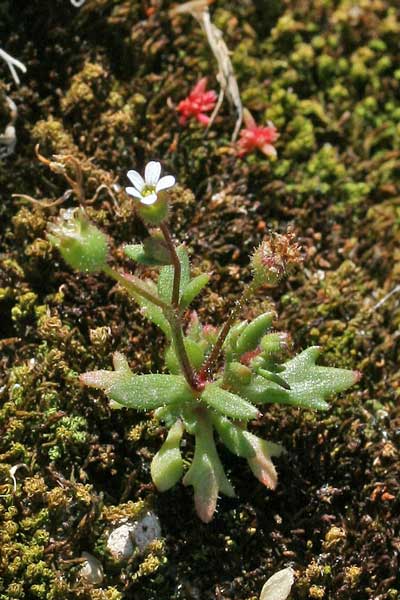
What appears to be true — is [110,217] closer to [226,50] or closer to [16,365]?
[16,365]

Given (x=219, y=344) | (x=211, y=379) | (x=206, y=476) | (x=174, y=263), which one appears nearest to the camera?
(x=174, y=263)

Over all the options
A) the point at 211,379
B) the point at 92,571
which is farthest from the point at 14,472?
the point at 211,379

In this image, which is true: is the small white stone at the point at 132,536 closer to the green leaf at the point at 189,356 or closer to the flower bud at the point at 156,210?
the green leaf at the point at 189,356

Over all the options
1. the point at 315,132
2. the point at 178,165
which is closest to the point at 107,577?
the point at 178,165

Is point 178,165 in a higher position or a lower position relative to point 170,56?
lower

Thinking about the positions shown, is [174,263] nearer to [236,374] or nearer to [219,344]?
[219,344]

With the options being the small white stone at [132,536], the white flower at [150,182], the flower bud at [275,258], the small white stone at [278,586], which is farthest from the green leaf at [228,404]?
the white flower at [150,182]
